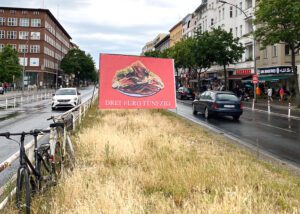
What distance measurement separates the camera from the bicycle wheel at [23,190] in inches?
183

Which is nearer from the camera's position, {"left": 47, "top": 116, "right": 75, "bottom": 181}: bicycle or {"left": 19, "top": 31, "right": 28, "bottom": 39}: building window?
{"left": 47, "top": 116, "right": 75, "bottom": 181}: bicycle

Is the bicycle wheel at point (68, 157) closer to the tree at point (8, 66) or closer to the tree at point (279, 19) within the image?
the tree at point (279, 19)

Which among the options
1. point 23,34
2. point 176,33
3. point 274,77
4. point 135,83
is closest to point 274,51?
point 274,77

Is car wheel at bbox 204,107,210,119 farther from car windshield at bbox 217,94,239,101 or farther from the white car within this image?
the white car

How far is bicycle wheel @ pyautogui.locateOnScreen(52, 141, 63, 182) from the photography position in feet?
20.5

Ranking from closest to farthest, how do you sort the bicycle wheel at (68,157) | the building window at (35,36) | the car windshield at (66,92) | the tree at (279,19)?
the bicycle wheel at (68,157)
the tree at (279,19)
the car windshield at (66,92)
the building window at (35,36)

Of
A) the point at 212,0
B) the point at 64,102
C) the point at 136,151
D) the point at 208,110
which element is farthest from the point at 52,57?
the point at 136,151

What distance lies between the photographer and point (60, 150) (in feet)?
22.5

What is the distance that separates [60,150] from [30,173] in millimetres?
1772

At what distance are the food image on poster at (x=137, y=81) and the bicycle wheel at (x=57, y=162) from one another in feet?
39.3

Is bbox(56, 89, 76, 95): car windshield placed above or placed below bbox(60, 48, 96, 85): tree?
below

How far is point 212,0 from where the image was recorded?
71812mm

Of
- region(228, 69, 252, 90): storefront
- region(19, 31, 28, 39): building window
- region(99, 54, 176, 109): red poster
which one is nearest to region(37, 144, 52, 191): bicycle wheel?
region(99, 54, 176, 109): red poster

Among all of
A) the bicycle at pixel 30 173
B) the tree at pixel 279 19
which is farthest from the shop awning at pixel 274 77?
the bicycle at pixel 30 173
